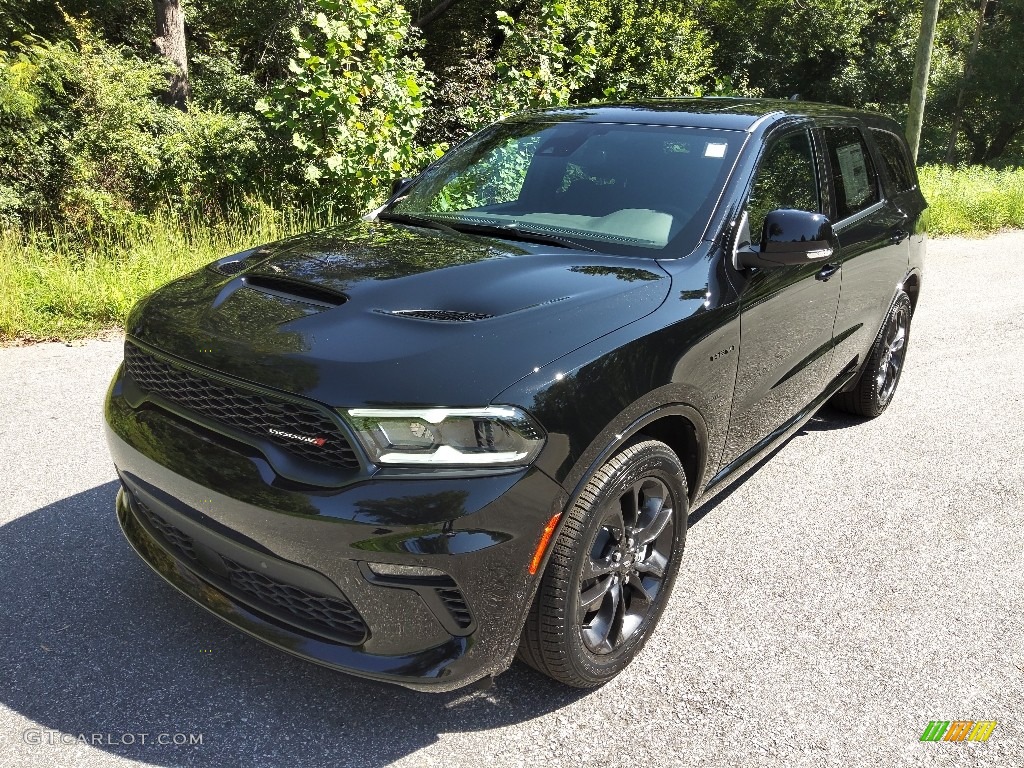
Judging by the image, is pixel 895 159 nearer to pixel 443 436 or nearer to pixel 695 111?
pixel 695 111

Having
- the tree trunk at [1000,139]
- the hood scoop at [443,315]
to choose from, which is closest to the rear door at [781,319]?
the hood scoop at [443,315]

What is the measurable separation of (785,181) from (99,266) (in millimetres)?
5770

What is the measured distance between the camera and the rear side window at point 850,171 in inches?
159

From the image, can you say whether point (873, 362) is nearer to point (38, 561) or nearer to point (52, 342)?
point (38, 561)

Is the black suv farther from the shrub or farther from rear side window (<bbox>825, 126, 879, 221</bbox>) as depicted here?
the shrub

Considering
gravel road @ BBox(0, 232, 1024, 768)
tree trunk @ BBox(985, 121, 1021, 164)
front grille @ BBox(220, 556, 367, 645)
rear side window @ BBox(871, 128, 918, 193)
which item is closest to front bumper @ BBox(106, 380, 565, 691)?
front grille @ BBox(220, 556, 367, 645)

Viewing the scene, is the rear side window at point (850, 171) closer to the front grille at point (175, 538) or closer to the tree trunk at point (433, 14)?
the front grille at point (175, 538)

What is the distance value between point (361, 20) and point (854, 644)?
263 inches

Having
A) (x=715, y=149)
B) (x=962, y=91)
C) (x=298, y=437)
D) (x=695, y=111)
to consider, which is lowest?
(x=298, y=437)

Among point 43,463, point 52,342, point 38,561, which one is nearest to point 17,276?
point 52,342

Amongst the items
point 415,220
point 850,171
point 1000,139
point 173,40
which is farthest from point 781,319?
point 1000,139

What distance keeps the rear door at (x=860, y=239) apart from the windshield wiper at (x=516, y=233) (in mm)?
1503

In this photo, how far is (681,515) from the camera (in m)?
2.88

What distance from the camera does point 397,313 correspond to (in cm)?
246
